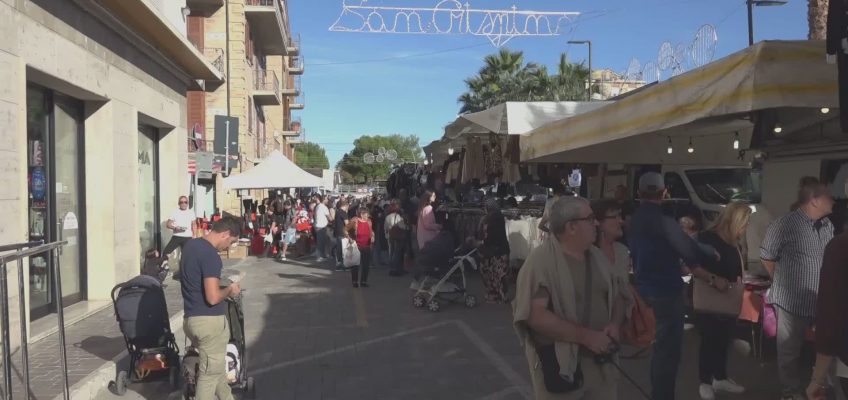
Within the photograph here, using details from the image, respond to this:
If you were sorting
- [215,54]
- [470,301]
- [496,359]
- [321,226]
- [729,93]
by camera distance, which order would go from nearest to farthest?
A: [729,93], [496,359], [470,301], [321,226], [215,54]

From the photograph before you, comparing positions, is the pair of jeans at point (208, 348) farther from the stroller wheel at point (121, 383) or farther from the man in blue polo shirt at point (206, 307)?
the stroller wheel at point (121, 383)

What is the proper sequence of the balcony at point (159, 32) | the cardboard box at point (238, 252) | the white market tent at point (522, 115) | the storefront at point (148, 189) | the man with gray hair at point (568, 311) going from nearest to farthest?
the man with gray hair at point (568, 311) → the white market tent at point (522, 115) → the balcony at point (159, 32) → the storefront at point (148, 189) → the cardboard box at point (238, 252)

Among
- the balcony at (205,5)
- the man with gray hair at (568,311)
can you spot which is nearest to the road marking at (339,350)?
the man with gray hair at (568,311)

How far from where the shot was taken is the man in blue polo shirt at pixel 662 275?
16.2ft

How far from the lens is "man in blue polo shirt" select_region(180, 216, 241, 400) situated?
4.95 meters

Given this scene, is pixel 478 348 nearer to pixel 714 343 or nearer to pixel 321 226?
pixel 714 343

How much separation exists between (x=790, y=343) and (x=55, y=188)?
8.91 m

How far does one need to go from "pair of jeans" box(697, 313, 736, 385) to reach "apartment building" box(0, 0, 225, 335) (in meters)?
6.85

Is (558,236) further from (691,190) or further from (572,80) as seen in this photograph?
(572,80)

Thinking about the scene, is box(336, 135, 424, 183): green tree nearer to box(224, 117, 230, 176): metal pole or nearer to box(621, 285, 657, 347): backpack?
box(224, 117, 230, 176): metal pole

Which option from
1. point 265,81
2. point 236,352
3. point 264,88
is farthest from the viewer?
point 265,81

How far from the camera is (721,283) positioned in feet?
17.4

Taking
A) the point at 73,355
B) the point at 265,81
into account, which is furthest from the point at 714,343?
the point at 265,81

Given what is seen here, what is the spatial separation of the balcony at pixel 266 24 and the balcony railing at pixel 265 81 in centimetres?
137
